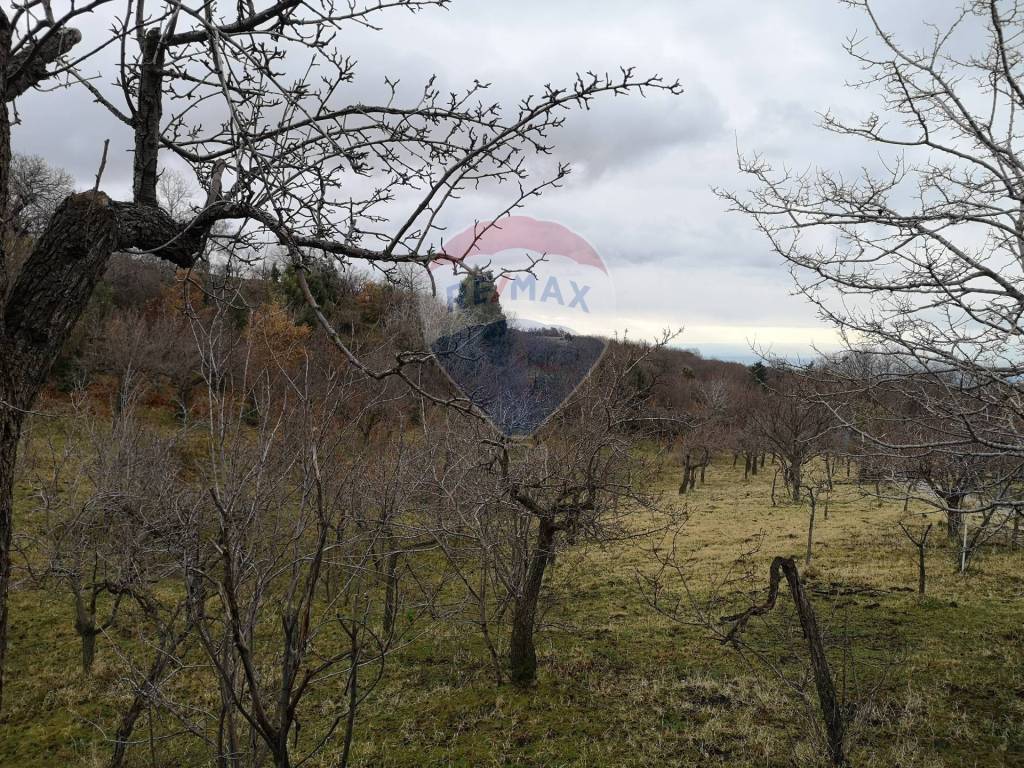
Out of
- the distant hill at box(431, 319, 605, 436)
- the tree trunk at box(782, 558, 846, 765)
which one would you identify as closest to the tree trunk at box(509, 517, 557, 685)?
the distant hill at box(431, 319, 605, 436)

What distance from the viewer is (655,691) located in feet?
27.7

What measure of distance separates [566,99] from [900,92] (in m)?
5.73

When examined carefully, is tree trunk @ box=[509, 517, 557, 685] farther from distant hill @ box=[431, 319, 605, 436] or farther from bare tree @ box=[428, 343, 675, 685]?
distant hill @ box=[431, 319, 605, 436]

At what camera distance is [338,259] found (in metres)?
2.78

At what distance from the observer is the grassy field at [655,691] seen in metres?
6.84

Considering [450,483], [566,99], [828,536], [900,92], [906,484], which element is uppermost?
[900,92]

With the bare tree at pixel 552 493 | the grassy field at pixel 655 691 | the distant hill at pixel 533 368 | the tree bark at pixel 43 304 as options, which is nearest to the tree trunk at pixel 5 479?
the tree bark at pixel 43 304

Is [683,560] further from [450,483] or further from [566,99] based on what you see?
[566,99]

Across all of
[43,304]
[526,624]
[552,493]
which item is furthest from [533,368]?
[43,304]

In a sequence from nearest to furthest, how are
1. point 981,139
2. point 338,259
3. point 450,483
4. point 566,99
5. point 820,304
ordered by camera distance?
point 566,99
point 338,259
point 981,139
point 820,304
point 450,483

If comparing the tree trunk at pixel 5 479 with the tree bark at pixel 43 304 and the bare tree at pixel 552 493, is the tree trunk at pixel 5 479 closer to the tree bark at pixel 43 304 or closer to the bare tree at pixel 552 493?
the tree bark at pixel 43 304

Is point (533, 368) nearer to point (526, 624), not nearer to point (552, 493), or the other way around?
point (552, 493)

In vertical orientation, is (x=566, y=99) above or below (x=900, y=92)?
below

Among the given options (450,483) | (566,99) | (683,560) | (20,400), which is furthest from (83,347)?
(566,99)
